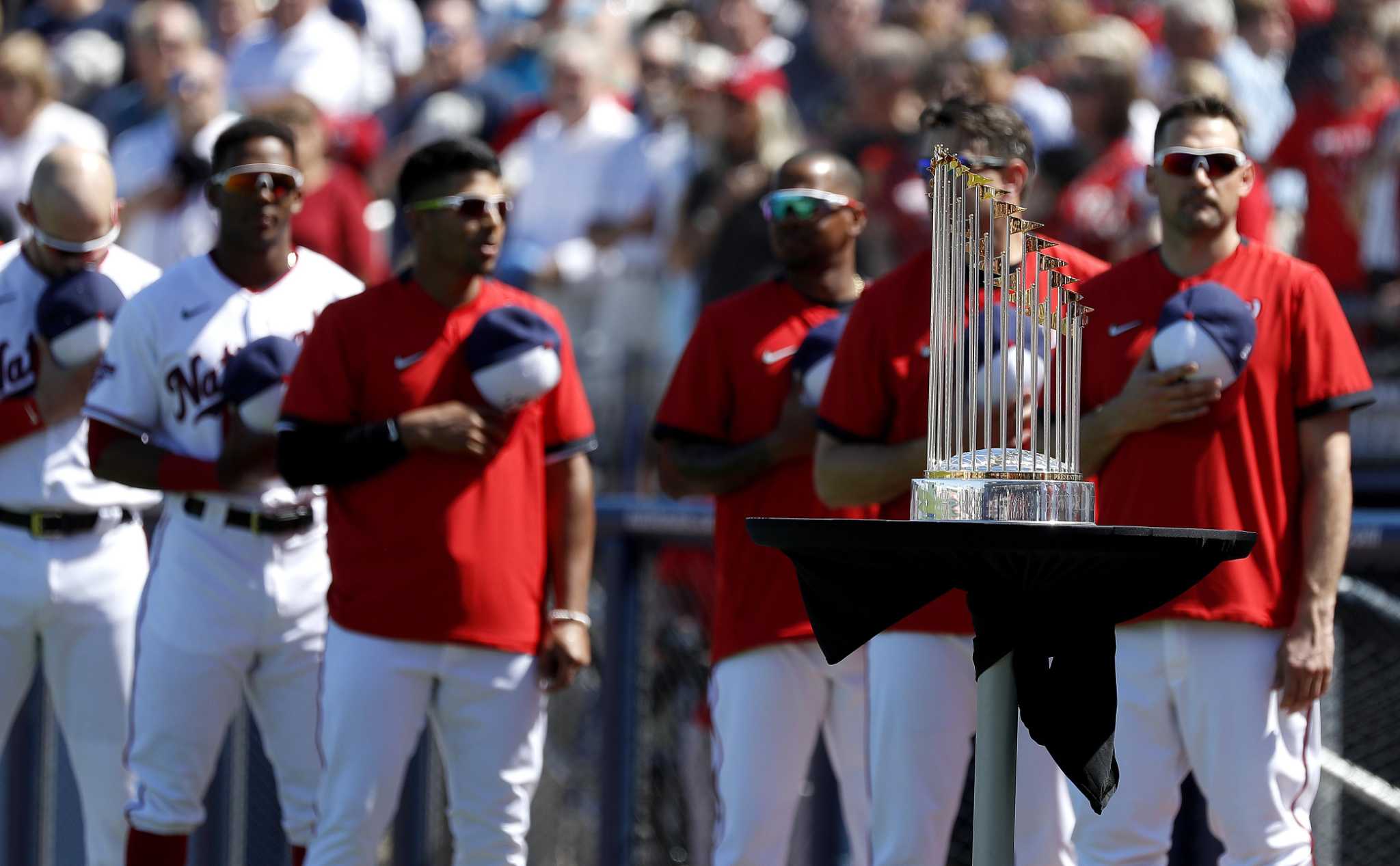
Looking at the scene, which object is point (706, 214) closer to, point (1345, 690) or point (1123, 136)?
point (1123, 136)

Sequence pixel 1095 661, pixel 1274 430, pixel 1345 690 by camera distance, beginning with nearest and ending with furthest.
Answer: pixel 1095 661
pixel 1274 430
pixel 1345 690

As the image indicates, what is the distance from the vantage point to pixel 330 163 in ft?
31.0

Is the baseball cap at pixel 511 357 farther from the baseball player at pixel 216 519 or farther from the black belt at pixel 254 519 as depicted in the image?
the black belt at pixel 254 519

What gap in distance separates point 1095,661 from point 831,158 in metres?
2.46

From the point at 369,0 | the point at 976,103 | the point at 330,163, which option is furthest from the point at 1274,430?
the point at 369,0

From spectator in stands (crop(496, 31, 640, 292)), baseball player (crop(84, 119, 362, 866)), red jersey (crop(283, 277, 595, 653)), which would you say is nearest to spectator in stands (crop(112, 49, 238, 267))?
spectator in stands (crop(496, 31, 640, 292))

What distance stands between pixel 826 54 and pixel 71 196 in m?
5.68

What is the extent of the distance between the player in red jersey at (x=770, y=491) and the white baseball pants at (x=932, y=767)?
0.43m

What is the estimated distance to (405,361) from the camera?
5.31 meters

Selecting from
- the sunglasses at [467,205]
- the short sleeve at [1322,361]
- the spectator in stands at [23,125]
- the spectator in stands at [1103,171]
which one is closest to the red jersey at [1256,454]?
the short sleeve at [1322,361]

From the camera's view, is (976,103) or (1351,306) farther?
(1351,306)

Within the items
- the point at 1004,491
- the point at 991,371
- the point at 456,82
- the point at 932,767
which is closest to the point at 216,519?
the point at 932,767

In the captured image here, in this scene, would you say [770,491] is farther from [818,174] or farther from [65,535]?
[65,535]

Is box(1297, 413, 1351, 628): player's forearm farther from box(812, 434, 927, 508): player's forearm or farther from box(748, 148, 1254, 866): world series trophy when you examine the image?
box(748, 148, 1254, 866): world series trophy
